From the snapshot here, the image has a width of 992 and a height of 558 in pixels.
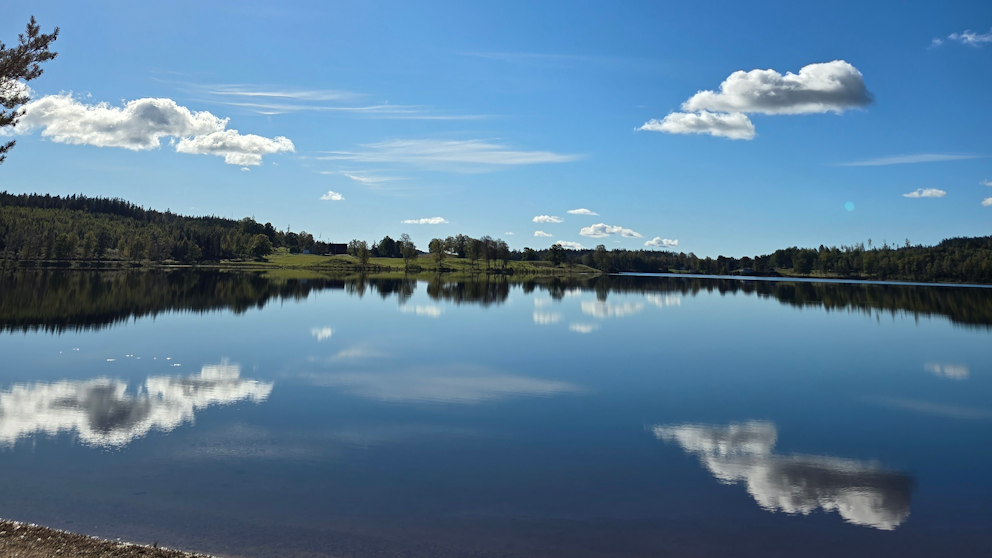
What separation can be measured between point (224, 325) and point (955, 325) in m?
60.0

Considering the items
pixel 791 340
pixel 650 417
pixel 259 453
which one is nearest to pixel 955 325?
pixel 791 340

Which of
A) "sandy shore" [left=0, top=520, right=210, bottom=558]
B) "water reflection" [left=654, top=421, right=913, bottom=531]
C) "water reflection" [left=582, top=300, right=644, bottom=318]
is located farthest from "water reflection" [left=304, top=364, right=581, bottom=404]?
"water reflection" [left=582, top=300, right=644, bottom=318]

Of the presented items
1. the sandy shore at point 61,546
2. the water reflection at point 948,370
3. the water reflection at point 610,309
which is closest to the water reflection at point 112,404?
the sandy shore at point 61,546

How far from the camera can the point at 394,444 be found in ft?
46.4

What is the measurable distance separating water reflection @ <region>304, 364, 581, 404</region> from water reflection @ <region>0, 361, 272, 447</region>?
312 centimetres

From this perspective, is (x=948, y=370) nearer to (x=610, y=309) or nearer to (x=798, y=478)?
(x=798, y=478)

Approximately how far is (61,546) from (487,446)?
28.3ft

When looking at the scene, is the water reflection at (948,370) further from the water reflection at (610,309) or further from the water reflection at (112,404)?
the water reflection at (112,404)

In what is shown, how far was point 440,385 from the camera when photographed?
21203mm

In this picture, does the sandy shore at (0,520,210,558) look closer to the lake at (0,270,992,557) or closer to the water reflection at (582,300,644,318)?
the lake at (0,270,992,557)

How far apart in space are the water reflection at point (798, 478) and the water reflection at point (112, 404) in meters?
13.6

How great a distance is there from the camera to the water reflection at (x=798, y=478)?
37.0 feet

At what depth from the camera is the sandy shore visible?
7844 millimetres

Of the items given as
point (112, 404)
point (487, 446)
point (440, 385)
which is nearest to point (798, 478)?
point (487, 446)
